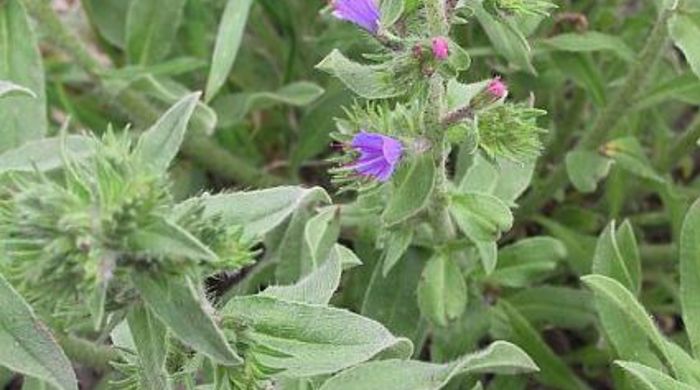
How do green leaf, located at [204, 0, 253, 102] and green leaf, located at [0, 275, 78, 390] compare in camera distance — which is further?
green leaf, located at [204, 0, 253, 102]

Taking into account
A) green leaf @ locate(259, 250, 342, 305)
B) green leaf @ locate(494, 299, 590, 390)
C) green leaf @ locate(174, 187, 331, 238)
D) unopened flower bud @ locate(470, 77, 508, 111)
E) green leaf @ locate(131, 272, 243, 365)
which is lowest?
green leaf @ locate(494, 299, 590, 390)

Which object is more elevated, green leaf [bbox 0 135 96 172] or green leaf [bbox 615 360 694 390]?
green leaf [bbox 0 135 96 172]

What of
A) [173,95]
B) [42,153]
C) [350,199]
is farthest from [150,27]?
[42,153]

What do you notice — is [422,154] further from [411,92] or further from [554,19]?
[554,19]

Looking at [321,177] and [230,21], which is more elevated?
[230,21]

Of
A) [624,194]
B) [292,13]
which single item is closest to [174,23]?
[292,13]

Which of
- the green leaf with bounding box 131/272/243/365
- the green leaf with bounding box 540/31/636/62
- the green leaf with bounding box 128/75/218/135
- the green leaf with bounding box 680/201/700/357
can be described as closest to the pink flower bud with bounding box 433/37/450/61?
the green leaf with bounding box 131/272/243/365

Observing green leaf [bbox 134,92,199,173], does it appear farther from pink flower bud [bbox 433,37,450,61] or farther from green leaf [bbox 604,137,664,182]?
green leaf [bbox 604,137,664,182]

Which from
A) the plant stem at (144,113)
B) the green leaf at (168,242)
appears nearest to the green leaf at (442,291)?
the plant stem at (144,113)
